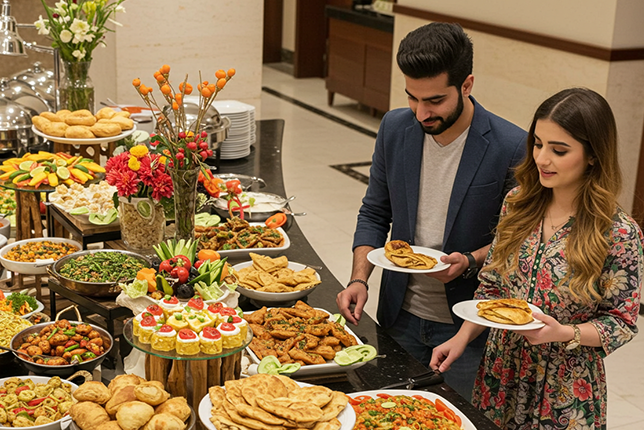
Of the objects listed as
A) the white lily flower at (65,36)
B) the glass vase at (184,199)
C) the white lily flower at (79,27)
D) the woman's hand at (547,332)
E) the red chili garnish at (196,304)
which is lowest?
the woman's hand at (547,332)

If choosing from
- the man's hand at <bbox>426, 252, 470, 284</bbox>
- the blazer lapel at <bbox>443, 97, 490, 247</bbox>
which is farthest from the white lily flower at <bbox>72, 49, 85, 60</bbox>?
the man's hand at <bbox>426, 252, 470, 284</bbox>

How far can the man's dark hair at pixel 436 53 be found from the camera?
240 cm

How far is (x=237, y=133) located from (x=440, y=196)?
199cm

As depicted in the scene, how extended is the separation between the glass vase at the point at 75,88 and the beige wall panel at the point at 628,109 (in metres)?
4.10

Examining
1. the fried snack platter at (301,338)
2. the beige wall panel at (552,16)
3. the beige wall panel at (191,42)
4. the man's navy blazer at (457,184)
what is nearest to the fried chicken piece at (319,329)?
the fried snack platter at (301,338)

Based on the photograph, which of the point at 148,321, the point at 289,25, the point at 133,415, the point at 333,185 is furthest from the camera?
the point at 289,25

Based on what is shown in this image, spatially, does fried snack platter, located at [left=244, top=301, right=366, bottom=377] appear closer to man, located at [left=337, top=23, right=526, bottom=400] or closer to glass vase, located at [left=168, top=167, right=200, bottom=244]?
man, located at [left=337, top=23, right=526, bottom=400]

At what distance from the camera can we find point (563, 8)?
6.61 metres

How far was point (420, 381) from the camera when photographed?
2.18m

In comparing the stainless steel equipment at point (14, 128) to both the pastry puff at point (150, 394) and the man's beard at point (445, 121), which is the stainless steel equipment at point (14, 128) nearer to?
the man's beard at point (445, 121)

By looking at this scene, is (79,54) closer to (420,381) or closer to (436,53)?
(436,53)

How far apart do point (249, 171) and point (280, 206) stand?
83 cm

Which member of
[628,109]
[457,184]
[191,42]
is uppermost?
[191,42]

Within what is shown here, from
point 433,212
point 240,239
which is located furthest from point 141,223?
point 433,212
